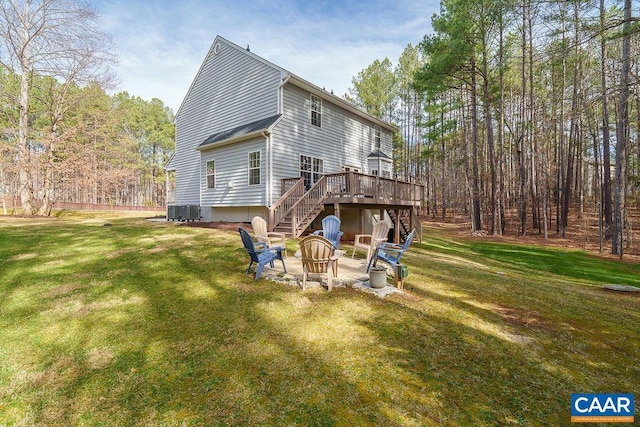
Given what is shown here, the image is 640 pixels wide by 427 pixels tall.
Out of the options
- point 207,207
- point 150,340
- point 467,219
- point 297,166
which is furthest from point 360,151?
point 467,219

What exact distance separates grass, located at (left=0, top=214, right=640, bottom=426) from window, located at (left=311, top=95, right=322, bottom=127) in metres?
9.66

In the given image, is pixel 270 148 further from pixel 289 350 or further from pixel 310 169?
pixel 289 350

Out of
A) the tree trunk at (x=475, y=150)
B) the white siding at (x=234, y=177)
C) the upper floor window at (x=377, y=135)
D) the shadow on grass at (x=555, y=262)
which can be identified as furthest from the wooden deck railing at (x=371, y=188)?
the tree trunk at (x=475, y=150)

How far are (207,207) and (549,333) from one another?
1458 centimetres

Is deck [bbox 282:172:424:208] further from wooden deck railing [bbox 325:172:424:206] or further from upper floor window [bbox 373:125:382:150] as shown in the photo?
upper floor window [bbox 373:125:382:150]

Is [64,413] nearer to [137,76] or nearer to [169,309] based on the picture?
[169,309]

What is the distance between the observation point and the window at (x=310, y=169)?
13273mm

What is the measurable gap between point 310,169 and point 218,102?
6578 millimetres

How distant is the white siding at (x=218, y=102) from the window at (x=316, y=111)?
2134 millimetres

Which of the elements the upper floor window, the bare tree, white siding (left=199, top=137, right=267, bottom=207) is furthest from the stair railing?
the bare tree

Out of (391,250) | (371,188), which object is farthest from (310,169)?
(391,250)

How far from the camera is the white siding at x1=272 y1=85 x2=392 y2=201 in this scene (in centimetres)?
1209

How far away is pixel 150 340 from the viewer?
11.3 feet

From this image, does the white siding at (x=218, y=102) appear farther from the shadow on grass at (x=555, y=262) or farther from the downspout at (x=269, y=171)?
the shadow on grass at (x=555, y=262)
